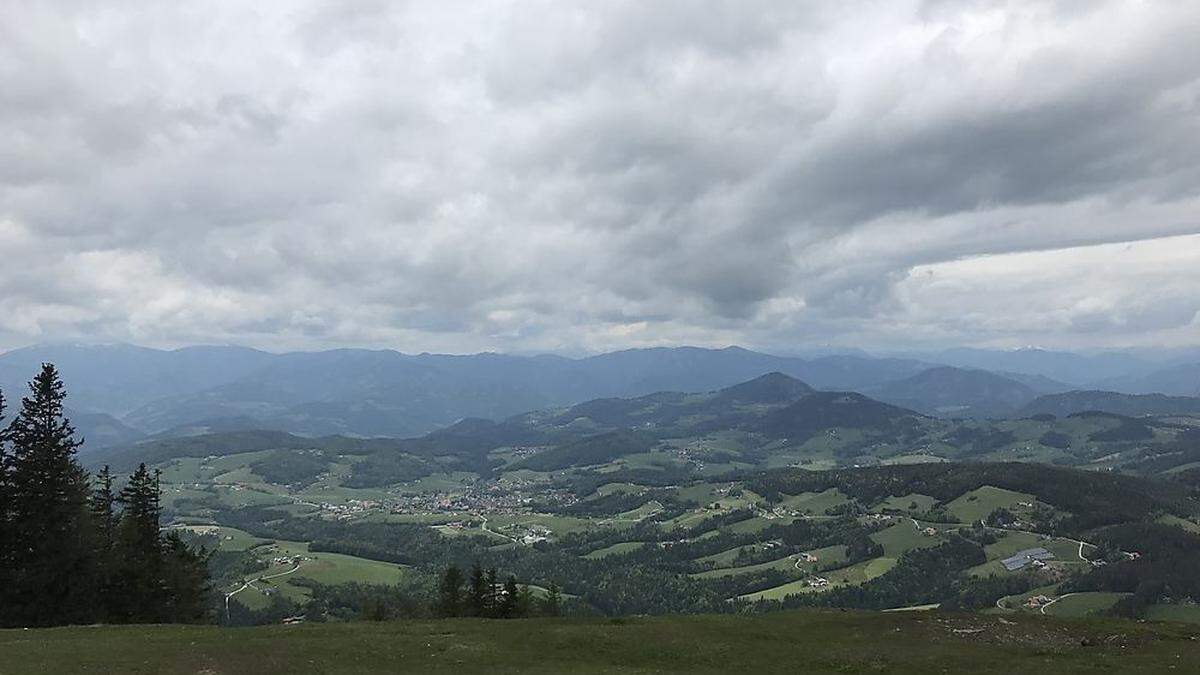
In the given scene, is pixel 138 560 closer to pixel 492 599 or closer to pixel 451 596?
pixel 451 596

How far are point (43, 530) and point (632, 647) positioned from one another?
58.1 m

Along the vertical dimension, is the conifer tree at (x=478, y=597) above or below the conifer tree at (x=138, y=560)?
below

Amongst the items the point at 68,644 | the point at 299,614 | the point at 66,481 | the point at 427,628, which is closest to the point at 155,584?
the point at 66,481

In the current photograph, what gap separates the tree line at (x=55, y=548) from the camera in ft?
216

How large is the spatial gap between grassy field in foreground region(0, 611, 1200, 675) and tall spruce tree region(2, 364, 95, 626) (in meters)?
20.3

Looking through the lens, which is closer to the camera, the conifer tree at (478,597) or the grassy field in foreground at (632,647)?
the grassy field in foreground at (632,647)

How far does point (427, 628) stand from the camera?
→ 2157 inches

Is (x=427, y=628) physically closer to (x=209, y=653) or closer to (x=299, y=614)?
(x=209, y=653)

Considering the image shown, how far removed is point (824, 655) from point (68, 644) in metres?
49.3

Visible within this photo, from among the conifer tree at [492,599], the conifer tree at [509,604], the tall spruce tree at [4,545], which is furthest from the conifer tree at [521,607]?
the tall spruce tree at [4,545]

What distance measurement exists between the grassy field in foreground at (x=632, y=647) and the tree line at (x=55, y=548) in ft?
67.7

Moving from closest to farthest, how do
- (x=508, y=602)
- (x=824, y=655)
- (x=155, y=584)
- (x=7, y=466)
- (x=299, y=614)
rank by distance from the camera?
(x=824, y=655) < (x=7, y=466) < (x=155, y=584) < (x=508, y=602) < (x=299, y=614)

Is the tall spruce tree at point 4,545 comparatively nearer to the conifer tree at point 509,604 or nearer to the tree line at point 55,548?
the tree line at point 55,548

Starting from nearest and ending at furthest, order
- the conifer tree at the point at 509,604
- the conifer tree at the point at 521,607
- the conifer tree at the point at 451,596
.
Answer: the conifer tree at the point at 509,604 < the conifer tree at the point at 521,607 < the conifer tree at the point at 451,596
